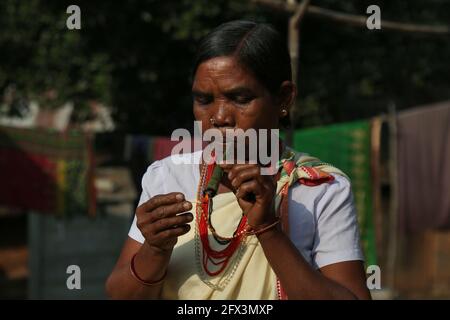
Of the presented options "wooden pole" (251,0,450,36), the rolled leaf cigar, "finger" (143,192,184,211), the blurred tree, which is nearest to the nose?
the rolled leaf cigar

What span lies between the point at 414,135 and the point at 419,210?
75cm

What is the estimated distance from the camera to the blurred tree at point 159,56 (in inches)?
304

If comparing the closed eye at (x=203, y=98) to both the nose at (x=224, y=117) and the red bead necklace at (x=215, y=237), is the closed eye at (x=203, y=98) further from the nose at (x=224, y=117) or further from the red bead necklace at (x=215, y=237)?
the red bead necklace at (x=215, y=237)

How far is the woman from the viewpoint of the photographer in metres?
1.80

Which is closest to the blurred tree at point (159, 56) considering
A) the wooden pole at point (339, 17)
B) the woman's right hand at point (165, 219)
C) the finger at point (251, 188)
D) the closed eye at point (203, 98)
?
the wooden pole at point (339, 17)

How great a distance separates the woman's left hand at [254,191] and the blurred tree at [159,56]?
5981 millimetres

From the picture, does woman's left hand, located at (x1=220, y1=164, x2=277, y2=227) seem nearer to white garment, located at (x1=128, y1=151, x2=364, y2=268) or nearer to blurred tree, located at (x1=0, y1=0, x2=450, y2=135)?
white garment, located at (x1=128, y1=151, x2=364, y2=268)

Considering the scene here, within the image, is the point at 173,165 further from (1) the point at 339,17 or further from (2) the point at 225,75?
(1) the point at 339,17

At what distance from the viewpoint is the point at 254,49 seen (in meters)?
1.87

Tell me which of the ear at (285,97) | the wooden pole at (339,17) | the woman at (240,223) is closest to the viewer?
the woman at (240,223)

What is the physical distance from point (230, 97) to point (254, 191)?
12.7 inches

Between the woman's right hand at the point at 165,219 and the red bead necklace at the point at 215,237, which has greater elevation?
the woman's right hand at the point at 165,219

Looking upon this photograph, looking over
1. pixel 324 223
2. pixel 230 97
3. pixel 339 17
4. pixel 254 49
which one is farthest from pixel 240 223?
pixel 339 17
